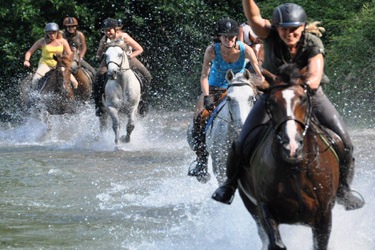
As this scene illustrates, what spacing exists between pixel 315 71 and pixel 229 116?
10.4 ft

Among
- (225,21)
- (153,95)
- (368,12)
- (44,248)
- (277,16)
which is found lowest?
(153,95)

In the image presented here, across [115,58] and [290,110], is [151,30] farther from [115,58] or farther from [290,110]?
[290,110]

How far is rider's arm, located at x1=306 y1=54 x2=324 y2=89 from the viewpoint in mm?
7036

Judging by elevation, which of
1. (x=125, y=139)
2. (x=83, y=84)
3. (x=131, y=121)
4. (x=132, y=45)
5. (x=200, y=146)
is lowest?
(x=125, y=139)

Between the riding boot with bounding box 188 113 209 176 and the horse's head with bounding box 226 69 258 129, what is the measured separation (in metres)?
1.43

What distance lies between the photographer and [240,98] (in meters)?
10.1

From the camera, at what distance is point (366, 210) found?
9.88 meters

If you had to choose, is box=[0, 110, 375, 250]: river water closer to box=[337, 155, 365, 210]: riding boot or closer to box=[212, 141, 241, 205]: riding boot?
box=[337, 155, 365, 210]: riding boot

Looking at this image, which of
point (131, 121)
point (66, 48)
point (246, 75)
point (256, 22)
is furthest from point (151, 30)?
point (256, 22)

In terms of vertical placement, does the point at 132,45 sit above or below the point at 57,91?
above

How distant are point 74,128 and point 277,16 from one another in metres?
15.1

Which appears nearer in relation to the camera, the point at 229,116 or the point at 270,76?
the point at 270,76

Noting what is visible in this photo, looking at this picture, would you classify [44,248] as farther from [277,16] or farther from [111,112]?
[111,112]

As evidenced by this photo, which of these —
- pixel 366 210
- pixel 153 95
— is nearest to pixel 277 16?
pixel 366 210
